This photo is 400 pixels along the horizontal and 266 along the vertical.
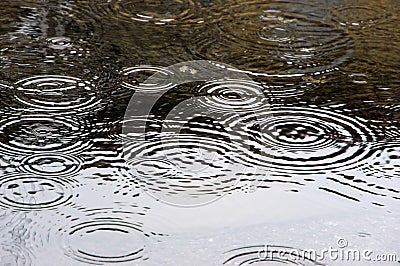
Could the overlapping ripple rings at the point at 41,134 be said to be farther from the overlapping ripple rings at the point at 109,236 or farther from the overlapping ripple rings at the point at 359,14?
the overlapping ripple rings at the point at 359,14

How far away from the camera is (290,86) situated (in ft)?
9.35

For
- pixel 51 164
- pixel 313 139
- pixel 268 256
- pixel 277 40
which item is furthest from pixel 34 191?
pixel 277 40

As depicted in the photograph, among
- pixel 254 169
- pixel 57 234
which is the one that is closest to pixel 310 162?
pixel 254 169

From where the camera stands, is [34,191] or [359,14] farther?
[359,14]

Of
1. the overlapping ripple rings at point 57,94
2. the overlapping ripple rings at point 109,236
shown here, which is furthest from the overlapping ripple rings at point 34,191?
the overlapping ripple rings at point 57,94

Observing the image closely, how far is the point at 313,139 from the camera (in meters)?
2.49

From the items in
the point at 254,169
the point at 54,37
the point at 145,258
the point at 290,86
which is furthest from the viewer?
the point at 54,37

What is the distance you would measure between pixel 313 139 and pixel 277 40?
891mm

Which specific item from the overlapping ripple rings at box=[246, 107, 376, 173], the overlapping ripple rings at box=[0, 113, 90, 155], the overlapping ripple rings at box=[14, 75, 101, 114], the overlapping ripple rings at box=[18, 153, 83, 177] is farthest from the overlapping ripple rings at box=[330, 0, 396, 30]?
the overlapping ripple rings at box=[18, 153, 83, 177]

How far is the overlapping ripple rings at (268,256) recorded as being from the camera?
192cm

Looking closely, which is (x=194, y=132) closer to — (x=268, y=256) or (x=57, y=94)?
(x=57, y=94)

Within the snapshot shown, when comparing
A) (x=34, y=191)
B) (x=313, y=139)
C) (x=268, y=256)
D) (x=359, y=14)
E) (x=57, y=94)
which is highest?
(x=359, y=14)

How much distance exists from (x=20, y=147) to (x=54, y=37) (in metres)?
0.97

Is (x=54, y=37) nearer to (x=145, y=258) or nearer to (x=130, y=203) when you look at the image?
(x=130, y=203)
